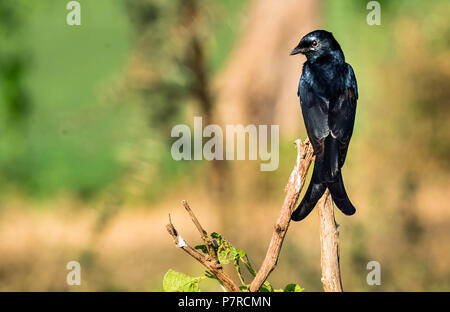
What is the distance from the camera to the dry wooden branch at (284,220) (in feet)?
6.45

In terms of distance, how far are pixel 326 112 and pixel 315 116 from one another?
6 cm

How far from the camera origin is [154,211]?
1130 cm

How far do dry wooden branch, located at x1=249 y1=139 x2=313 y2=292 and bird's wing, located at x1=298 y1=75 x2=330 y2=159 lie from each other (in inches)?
8.5

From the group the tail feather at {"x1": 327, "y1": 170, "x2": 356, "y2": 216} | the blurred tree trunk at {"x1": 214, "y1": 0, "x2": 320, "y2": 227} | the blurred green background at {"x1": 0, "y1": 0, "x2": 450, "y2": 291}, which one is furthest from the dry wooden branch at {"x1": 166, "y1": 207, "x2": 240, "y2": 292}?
the blurred tree trunk at {"x1": 214, "y1": 0, "x2": 320, "y2": 227}

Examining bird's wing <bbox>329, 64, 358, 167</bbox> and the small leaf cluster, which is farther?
bird's wing <bbox>329, 64, 358, 167</bbox>

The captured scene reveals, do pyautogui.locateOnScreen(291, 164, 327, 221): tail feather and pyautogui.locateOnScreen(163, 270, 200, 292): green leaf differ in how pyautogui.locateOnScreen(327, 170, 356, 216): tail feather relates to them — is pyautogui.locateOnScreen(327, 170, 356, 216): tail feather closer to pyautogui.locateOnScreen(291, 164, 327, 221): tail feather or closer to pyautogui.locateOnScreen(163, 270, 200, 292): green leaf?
pyautogui.locateOnScreen(291, 164, 327, 221): tail feather

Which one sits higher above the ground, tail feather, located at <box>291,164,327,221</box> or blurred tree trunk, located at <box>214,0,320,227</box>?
blurred tree trunk, located at <box>214,0,320,227</box>

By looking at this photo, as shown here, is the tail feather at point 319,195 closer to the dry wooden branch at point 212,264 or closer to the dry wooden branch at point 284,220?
the dry wooden branch at point 284,220

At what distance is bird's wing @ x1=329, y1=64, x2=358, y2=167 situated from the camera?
285cm

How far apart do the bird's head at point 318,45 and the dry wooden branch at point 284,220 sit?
3.75 feet

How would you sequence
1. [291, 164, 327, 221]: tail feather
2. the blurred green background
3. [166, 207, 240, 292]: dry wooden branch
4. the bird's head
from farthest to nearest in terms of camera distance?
the blurred green background, the bird's head, [291, 164, 327, 221]: tail feather, [166, 207, 240, 292]: dry wooden branch

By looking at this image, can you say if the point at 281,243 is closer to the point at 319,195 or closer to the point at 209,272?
the point at 209,272

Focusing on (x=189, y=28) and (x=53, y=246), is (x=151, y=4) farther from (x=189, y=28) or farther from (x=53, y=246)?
(x=53, y=246)

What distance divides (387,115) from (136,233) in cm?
453
